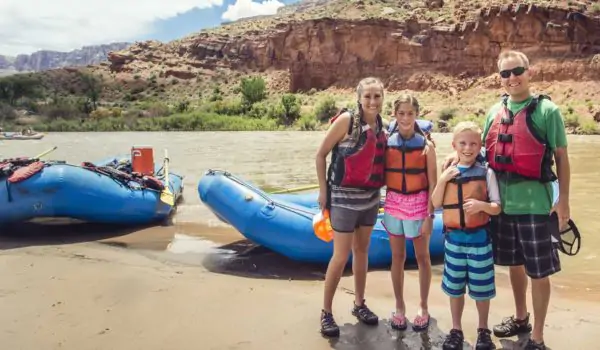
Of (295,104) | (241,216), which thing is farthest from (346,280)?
(295,104)

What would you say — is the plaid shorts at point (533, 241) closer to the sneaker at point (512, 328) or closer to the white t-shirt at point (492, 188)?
the white t-shirt at point (492, 188)

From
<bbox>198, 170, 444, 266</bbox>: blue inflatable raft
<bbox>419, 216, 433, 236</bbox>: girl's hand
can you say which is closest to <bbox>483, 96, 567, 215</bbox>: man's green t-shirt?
<bbox>419, 216, 433, 236</bbox>: girl's hand

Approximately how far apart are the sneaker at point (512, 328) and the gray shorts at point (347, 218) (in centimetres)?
101

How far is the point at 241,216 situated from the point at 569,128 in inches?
946

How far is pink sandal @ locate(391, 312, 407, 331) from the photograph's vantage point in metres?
3.21

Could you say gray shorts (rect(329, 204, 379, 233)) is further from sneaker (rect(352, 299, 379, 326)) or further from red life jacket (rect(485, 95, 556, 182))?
red life jacket (rect(485, 95, 556, 182))

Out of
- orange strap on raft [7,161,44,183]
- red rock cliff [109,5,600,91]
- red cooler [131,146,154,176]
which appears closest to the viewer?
orange strap on raft [7,161,44,183]

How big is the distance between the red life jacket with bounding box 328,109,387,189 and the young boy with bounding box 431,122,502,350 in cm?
40

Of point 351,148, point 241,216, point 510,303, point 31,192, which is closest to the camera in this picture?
point 351,148

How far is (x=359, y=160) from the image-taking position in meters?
3.09

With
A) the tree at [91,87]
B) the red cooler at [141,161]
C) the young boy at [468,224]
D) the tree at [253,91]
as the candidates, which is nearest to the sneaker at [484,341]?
the young boy at [468,224]

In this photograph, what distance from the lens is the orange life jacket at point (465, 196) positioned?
2875 mm

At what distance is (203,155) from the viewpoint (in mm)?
15773

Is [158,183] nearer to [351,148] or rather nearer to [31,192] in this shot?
[31,192]
